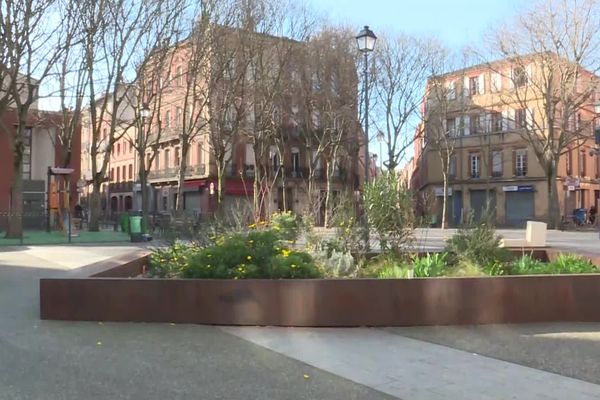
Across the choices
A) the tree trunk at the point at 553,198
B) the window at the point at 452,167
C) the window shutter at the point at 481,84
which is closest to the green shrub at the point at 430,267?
the tree trunk at the point at 553,198

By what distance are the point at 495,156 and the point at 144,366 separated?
175 feet

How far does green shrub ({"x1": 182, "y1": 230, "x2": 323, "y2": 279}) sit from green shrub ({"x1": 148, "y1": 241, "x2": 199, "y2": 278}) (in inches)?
13.6

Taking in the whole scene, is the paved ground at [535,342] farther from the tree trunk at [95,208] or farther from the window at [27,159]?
the window at [27,159]

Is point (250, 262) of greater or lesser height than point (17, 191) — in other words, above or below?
below

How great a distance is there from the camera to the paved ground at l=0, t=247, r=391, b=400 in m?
5.07

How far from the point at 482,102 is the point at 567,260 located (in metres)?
45.5

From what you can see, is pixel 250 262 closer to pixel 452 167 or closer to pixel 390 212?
pixel 390 212

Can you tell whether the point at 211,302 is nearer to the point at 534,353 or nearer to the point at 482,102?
the point at 534,353

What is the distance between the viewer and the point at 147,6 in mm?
25469

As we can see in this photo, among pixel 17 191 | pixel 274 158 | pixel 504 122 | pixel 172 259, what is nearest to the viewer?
pixel 172 259

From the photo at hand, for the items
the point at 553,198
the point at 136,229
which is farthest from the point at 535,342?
the point at 553,198

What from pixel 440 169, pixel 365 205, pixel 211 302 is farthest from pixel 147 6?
pixel 440 169

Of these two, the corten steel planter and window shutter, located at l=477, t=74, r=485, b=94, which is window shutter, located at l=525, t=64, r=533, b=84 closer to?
window shutter, located at l=477, t=74, r=485, b=94

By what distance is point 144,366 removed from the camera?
231 inches
